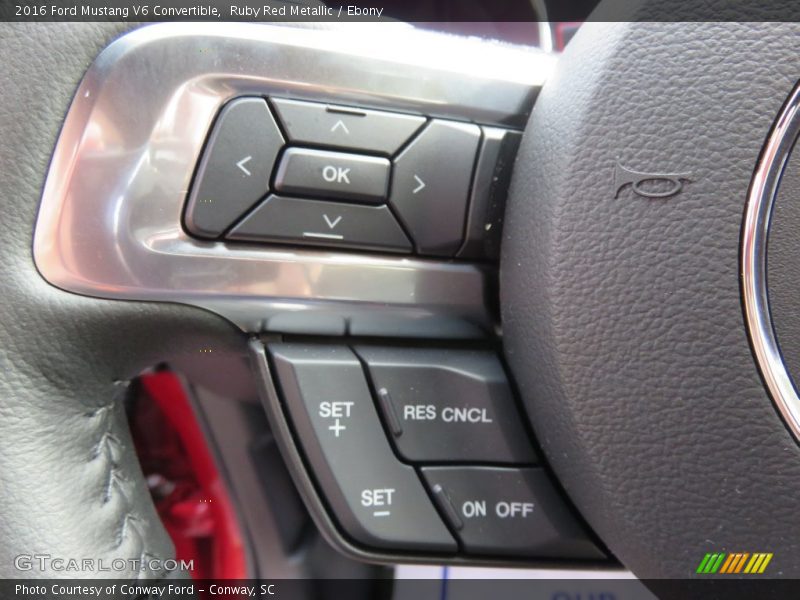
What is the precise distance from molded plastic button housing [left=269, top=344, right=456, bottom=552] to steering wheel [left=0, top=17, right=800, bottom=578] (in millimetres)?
77

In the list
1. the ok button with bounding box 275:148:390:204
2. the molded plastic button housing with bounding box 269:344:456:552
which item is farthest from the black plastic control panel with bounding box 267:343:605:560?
the ok button with bounding box 275:148:390:204

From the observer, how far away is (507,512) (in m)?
0.48

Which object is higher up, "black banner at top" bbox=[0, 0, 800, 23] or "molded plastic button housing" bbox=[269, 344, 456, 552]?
"black banner at top" bbox=[0, 0, 800, 23]

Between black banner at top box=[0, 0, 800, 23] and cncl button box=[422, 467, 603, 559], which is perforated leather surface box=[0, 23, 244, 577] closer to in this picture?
black banner at top box=[0, 0, 800, 23]

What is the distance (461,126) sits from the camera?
0.48 metres

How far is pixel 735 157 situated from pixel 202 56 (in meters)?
0.32

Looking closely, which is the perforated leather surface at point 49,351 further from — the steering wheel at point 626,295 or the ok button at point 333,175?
the ok button at point 333,175

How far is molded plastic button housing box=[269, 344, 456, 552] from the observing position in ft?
1.52

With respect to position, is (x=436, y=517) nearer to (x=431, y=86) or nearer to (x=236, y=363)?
(x=236, y=363)

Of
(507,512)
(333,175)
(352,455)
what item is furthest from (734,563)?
(333,175)

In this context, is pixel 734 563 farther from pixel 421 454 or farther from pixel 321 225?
pixel 321 225

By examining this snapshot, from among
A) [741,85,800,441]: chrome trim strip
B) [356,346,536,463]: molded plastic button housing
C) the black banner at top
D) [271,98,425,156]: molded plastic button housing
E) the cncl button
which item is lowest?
the cncl button

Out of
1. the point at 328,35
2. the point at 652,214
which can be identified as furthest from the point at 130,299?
the point at 652,214

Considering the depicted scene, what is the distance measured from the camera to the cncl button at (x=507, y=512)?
0.48 m
